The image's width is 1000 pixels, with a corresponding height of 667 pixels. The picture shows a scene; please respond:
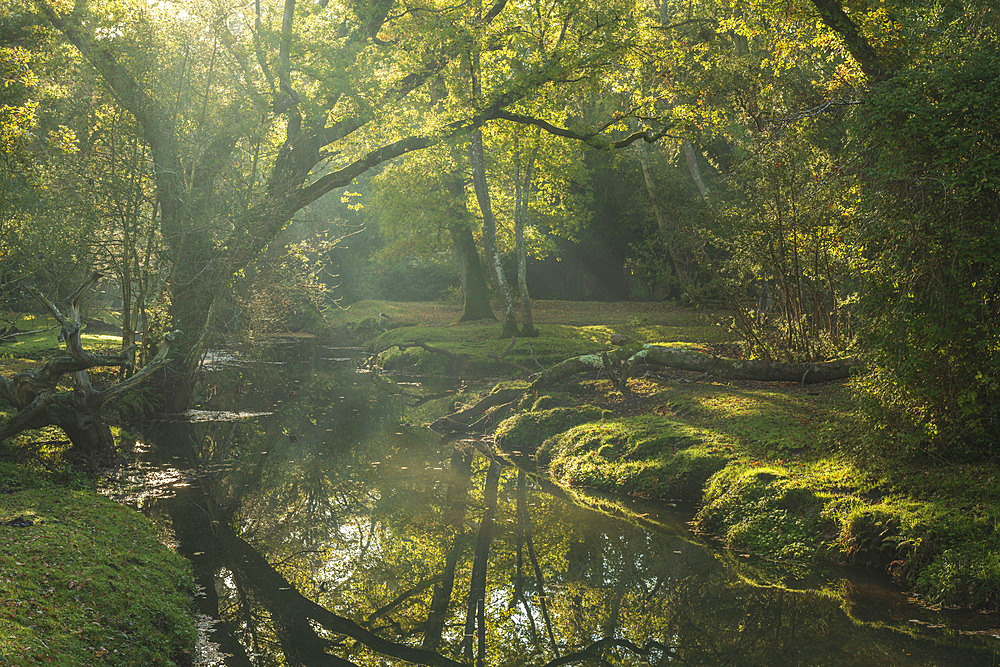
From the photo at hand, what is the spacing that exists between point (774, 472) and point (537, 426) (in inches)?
246

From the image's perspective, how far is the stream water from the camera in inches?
261

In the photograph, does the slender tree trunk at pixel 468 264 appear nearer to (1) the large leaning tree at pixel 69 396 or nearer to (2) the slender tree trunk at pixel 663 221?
(2) the slender tree trunk at pixel 663 221

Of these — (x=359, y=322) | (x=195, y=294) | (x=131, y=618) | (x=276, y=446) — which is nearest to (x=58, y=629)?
(x=131, y=618)

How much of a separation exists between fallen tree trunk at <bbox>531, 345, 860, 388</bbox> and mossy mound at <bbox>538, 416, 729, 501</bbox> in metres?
2.65

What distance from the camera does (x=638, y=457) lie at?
12.2 meters

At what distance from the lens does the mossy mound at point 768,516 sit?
8711mm

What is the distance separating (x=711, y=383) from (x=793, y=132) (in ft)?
18.0

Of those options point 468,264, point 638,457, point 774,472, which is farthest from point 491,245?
point 774,472

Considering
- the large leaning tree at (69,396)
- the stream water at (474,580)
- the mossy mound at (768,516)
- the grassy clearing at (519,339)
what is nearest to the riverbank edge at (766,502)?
the mossy mound at (768,516)

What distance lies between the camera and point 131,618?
618 cm

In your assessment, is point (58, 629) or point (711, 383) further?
point (711, 383)

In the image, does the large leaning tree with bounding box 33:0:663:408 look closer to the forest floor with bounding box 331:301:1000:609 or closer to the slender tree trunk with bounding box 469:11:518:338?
the forest floor with bounding box 331:301:1000:609

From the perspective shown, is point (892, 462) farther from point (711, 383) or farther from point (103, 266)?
point (103, 266)

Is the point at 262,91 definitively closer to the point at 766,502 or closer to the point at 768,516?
the point at 766,502
